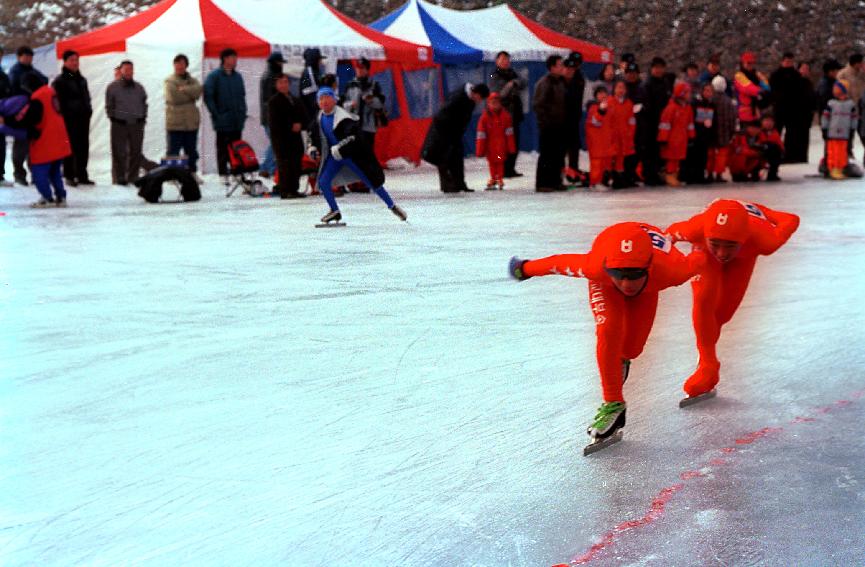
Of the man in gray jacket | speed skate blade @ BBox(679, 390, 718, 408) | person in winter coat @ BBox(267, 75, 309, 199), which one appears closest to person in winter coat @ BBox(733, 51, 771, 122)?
person in winter coat @ BBox(267, 75, 309, 199)

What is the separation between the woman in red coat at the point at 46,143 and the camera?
40.5 ft

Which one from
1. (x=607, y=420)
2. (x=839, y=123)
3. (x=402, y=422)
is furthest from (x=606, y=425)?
(x=839, y=123)

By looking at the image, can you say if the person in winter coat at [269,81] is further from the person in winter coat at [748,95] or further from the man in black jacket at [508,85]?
the person in winter coat at [748,95]

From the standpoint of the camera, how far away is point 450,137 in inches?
557

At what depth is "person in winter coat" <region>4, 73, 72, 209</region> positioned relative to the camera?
12328mm

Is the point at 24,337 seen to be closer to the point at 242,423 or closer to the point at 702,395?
the point at 242,423

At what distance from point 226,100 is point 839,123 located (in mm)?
7537

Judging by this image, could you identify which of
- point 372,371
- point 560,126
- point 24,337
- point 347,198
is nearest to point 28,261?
point 24,337

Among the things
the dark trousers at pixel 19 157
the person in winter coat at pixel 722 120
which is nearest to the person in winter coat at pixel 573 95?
the person in winter coat at pixel 722 120

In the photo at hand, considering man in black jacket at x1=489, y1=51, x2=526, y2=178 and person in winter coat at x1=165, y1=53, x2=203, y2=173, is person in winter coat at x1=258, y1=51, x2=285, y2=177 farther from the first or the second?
man in black jacket at x1=489, y1=51, x2=526, y2=178

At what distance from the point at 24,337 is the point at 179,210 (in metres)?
7.12

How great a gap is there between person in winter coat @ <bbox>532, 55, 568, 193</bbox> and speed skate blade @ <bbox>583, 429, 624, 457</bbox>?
1078 centimetres

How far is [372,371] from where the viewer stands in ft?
15.5

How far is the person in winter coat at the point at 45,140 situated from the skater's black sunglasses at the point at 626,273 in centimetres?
983
